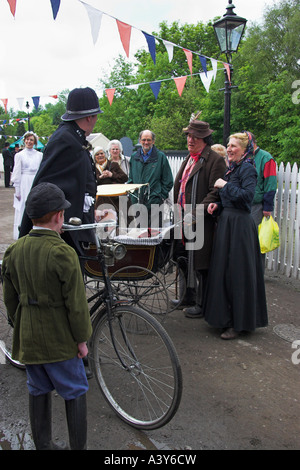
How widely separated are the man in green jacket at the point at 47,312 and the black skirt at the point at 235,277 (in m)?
2.23

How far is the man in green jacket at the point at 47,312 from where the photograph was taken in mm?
2135

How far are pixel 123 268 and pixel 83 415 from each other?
1790 millimetres

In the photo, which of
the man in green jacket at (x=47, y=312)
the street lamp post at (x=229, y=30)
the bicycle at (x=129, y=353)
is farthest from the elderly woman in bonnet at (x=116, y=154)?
the man in green jacket at (x=47, y=312)

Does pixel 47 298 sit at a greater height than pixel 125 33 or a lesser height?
lesser

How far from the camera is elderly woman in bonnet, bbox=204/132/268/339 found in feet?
13.7

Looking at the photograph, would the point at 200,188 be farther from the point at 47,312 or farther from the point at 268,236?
the point at 47,312

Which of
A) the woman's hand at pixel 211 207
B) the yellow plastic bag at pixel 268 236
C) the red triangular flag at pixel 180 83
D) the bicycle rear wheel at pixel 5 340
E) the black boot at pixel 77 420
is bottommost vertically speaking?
the bicycle rear wheel at pixel 5 340

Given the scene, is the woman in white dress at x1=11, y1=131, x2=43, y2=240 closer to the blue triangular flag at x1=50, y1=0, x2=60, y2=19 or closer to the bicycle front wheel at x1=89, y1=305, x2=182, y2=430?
the blue triangular flag at x1=50, y1=0, x2=60, y2=19

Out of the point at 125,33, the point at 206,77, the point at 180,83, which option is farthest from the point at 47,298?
the point at 180,83

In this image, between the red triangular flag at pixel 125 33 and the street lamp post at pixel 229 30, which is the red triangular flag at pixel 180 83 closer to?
the street lamp post at pixel 229 30

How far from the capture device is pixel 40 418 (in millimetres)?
2270

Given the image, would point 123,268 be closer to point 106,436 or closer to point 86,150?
point 86,150

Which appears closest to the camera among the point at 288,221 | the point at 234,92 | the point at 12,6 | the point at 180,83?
the point at 12,6

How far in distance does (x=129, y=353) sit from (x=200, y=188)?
215 cm
